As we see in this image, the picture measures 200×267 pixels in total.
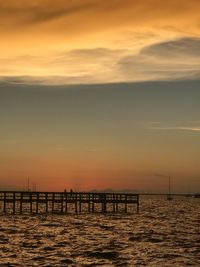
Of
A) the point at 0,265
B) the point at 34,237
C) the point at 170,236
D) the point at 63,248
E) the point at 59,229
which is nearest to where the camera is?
the point at 0,265

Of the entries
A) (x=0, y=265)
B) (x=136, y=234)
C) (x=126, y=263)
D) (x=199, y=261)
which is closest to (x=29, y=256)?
(x=0, y=265)

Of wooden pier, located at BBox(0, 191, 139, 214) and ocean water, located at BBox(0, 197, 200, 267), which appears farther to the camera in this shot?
wooden pier, located at BBox(0, 191, 139, 214)

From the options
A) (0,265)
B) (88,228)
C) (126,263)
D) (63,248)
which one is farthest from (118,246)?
(88,228)

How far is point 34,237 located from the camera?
141ft

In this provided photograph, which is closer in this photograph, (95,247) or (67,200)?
(95,247)

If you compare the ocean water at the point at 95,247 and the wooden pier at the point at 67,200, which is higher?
the wooden pier at the point at 67,200

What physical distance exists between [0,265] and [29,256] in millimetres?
3790

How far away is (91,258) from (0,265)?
6.20 meters

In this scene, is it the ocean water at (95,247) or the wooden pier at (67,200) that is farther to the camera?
the wooden pier at (67,200)

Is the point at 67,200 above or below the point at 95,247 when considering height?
above

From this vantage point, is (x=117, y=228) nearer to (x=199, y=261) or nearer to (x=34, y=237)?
(x=34, y=237)

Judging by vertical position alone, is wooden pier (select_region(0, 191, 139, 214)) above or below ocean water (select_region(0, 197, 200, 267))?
above

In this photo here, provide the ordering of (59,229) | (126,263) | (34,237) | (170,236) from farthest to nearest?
(59,229) → (170,236) → (34,237) → (126,263)

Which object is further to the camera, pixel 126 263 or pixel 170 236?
pixel 170 236
